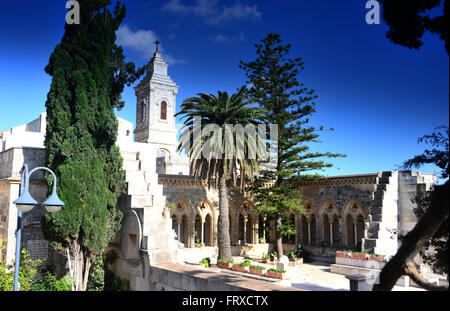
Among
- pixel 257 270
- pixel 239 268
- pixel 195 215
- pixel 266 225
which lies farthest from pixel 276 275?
pixel 195 215

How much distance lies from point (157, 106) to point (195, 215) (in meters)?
26.1

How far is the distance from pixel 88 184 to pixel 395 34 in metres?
8.33

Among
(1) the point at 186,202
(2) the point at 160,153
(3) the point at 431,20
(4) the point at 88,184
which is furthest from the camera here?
(2) the point at 160,153

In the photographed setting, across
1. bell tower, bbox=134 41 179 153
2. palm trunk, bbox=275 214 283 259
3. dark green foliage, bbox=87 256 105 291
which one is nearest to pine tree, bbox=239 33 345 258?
palm trunk, bbox=275 214 283 259

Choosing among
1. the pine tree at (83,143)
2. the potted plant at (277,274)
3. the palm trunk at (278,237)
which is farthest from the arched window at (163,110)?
the potted plant at (277,274)

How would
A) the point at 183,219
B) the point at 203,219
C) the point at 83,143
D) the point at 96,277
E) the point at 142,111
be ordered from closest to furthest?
the point at 83,143, the point at 96,277, the point at 183,219, the point at 203,219, the point at 142,111

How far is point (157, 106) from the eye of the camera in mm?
43219

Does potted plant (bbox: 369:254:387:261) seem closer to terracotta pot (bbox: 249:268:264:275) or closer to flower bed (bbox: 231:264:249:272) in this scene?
terracotta pot (bbox: 249:268:264:275)

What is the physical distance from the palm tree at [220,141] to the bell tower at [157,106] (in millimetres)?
26623

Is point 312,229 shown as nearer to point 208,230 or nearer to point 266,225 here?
point 266,225
